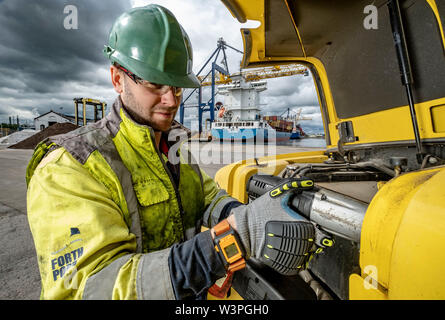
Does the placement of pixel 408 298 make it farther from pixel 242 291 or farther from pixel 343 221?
pixel 242 291

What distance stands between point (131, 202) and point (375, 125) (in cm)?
219

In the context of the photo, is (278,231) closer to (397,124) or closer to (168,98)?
(168,98)

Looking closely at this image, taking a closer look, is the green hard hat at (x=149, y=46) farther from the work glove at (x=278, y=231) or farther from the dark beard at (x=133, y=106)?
the work glove at (x=278, y=231)

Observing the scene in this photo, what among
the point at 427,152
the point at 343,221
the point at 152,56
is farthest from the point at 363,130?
the point at 152,56

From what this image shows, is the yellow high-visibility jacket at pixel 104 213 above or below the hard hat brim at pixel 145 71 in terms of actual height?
below

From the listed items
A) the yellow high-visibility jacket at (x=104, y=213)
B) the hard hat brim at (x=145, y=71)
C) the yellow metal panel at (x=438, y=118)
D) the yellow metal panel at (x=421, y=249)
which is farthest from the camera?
the yellow metal panel at (x=438, y=118)

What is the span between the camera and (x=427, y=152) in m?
1.51

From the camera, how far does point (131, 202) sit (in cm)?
100

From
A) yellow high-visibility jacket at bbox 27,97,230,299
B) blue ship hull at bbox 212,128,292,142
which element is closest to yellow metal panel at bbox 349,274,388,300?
yellow high-visibility jacket at bbox 27,97,230,299

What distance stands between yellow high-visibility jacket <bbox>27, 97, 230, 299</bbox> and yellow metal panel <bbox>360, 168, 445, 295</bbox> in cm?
74

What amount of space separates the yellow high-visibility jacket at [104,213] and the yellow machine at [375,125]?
771 millimetres

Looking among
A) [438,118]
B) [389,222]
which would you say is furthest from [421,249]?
[438,118]

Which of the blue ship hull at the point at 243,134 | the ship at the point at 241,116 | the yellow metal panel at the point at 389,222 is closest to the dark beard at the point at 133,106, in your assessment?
the yellow metal panel at the point at 389,222

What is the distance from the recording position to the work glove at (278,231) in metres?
0.93
